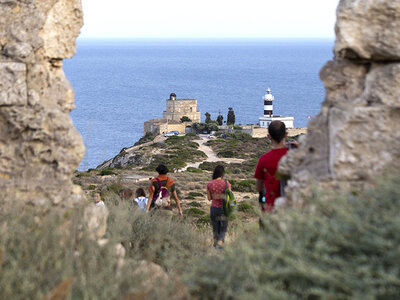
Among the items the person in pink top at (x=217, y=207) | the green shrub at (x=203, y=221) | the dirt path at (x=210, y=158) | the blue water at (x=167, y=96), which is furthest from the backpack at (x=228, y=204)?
the blue water at (x=167, y=96)

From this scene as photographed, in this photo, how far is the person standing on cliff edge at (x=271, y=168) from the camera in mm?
5504

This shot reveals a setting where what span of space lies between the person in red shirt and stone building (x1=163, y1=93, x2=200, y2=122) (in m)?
82.7

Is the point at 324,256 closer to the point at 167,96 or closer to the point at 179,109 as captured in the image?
the point at 179,109

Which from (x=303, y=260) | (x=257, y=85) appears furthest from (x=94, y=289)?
(x=257, y=85)

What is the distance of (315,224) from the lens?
400cm

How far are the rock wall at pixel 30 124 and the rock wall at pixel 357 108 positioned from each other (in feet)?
6.84

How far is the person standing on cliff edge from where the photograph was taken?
18.1 ft

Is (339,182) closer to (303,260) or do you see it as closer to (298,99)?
(303,260)

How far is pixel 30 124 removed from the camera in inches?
207

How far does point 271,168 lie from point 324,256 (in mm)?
2051

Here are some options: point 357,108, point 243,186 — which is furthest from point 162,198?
point 243,186

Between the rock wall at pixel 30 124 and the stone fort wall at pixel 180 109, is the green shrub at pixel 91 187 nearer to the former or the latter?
the rock wall at pixel 30 124

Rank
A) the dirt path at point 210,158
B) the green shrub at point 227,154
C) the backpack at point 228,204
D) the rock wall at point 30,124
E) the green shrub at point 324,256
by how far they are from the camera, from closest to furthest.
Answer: the green shrub at point 324,256 < the rock wall at point 30,124 < the backpack at point 228,204 < the dirt path at point 210,158 < the green shrub at point 227,154

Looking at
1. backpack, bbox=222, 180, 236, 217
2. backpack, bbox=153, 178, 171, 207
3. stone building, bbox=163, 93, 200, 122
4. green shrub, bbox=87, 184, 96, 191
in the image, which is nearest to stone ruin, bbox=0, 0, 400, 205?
backpack, bbox=222, 180, 236, 217
